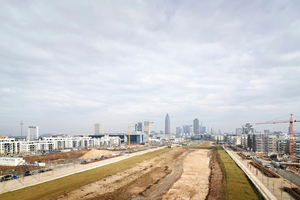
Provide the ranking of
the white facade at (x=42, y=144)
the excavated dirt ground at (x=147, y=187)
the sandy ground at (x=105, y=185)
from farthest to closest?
the white facade at (x=42, y=144)
the excavated dirt ground at (x=147, y=187)
the sandy ground at (x=105, y=185)

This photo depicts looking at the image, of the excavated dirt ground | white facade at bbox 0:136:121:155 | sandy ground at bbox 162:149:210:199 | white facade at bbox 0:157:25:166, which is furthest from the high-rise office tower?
sandy ground at bbox 162:149:210:199

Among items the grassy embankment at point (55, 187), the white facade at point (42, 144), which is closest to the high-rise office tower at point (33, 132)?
the white facade at point (42, 144)

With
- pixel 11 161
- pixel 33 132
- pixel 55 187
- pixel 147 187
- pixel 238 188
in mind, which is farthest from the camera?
pixel 33 132

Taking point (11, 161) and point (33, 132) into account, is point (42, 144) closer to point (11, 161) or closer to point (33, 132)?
point (11, 161)

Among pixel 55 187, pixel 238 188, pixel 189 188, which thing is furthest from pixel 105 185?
pixel 238 188

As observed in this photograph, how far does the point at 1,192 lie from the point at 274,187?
167ft

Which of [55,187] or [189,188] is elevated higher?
[55,187]

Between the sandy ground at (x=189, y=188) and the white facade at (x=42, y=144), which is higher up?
the sandy ground at (x=189, y=188)

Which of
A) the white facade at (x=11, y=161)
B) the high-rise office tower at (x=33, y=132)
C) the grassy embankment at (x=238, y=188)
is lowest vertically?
the high-rise office tower at (x=33, y=132)

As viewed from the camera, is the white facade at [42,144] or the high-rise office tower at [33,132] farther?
the high-rise office tower at [33,132]

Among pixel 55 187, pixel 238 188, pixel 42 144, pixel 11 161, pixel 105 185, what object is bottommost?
pixel 42 144

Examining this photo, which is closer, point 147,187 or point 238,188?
point 238,188

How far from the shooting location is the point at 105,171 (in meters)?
46.8

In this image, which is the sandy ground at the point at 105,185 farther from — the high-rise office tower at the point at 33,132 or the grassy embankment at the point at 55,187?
the high-rise office tower at the point at 33,132
